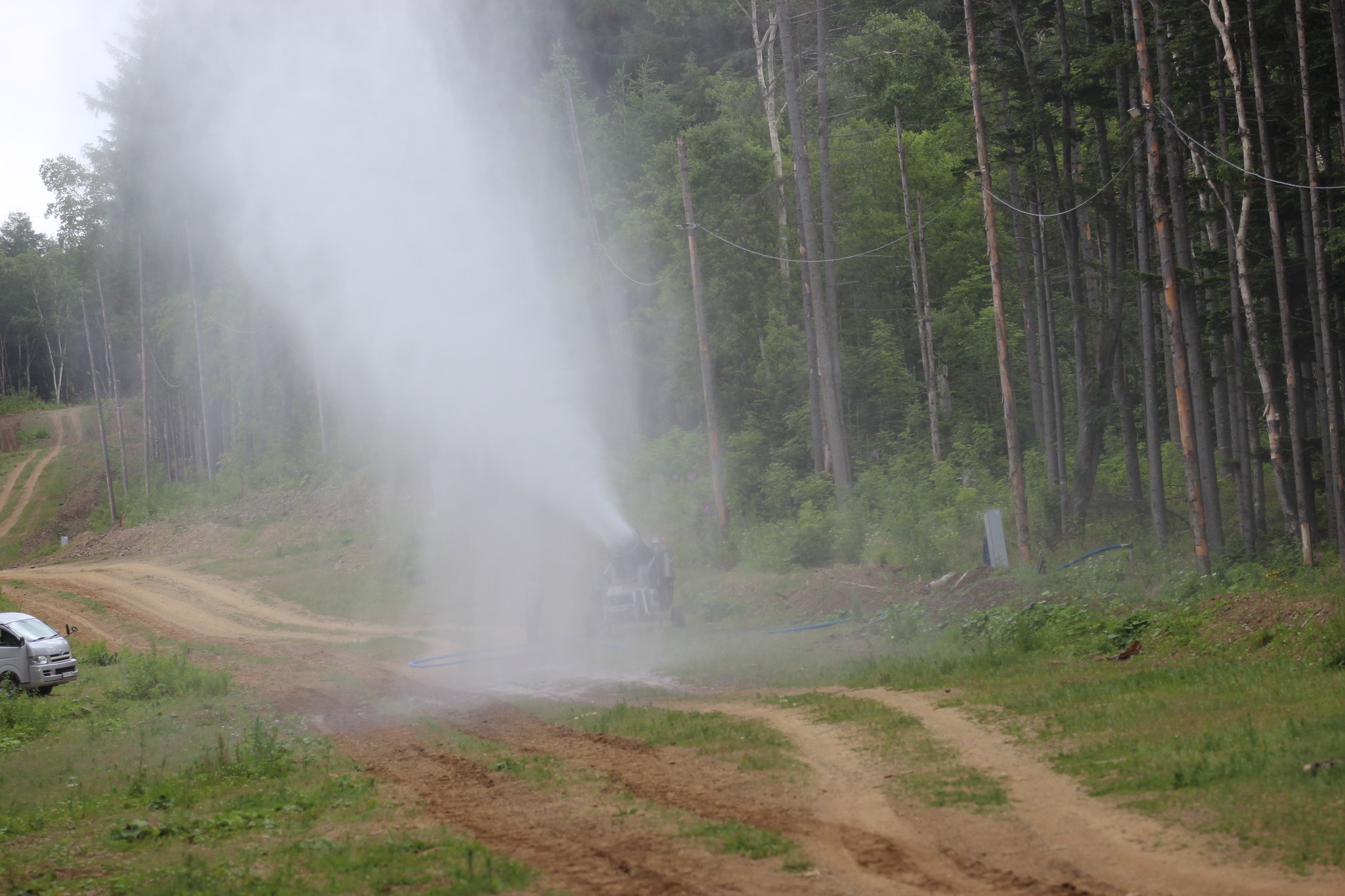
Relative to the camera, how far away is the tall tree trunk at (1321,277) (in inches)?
800

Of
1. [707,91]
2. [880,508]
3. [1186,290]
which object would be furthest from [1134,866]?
[707,91]

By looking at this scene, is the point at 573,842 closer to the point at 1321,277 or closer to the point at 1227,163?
the point at 1321,277

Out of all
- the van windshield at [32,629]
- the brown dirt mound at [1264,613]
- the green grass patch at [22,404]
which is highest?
the green grass patch at [22,404]

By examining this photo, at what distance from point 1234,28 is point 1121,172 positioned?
3.94 metres

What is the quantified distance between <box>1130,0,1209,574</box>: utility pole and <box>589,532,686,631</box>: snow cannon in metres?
11.5

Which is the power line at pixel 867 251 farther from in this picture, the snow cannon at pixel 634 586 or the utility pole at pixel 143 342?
the utility pole at pixel 143 342

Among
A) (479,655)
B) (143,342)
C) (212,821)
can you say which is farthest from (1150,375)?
(143,342)

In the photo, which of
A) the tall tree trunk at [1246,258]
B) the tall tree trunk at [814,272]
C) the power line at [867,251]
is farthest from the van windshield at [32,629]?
the tall tree trunk at [1246,258]

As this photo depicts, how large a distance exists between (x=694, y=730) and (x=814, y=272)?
939 inches

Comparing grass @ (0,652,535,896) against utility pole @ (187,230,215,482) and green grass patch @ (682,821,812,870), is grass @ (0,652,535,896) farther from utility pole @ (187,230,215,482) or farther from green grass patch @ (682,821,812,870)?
utility pole @ (187,230,215,482)

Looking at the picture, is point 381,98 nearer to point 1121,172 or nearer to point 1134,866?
point 1121,172

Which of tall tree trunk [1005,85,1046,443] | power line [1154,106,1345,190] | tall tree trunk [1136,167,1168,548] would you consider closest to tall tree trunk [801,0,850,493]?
tall tree trunk [1005,85,1046,443]

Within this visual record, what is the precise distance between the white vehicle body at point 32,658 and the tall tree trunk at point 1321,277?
2712 cm

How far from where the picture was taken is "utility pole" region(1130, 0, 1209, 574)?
22062 mm
